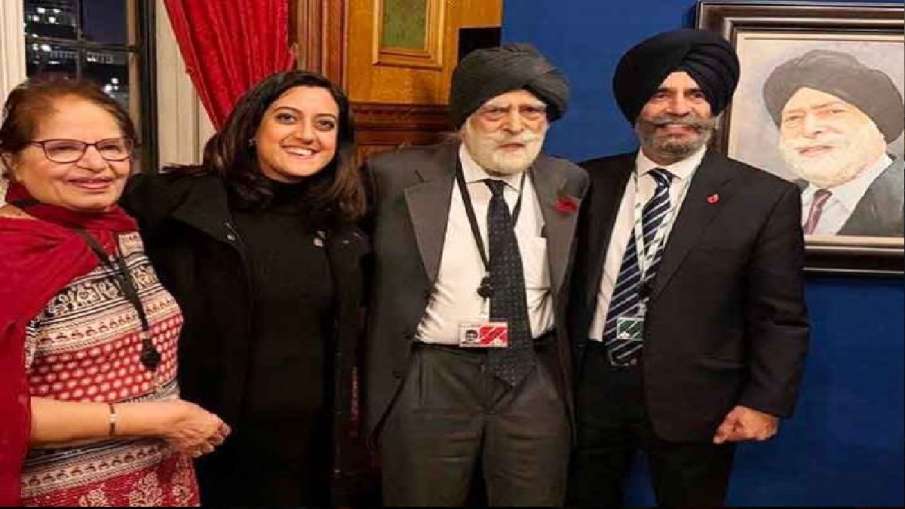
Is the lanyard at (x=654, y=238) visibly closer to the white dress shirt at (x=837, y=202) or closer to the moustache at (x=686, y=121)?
the moustache at (x=686, y=121)

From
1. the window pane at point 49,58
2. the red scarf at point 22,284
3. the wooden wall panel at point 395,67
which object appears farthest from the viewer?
the wooden wall panel at point 395,67

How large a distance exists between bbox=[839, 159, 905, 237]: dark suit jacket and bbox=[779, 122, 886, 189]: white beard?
59 mm

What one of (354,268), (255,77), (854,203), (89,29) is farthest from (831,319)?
(89,29)

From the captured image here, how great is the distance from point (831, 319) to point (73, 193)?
6.55 feet

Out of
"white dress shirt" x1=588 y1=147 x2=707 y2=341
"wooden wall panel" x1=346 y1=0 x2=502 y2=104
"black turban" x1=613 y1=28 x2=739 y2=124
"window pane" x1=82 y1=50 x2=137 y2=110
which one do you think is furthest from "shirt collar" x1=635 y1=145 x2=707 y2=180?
"window pane" x1=82 y1=50 x2=137 y2=110

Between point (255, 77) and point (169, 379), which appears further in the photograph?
point (255, 77)

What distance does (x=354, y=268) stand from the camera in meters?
2.02

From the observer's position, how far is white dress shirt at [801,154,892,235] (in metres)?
2.39

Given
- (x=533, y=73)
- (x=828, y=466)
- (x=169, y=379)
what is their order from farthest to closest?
(x=828, y=466) → (x=533, y=73) → (x=169, y=379)

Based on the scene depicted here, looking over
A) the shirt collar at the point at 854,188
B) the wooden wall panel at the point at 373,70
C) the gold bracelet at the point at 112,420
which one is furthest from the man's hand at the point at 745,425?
the gold bracelet at the point at 112,420

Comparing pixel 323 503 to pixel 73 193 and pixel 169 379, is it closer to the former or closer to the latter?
pixel 169 379

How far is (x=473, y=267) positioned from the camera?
2.07 meters

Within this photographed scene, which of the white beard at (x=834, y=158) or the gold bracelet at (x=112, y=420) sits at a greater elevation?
the white beard at (x=834, y=158)

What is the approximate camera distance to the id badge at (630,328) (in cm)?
208
